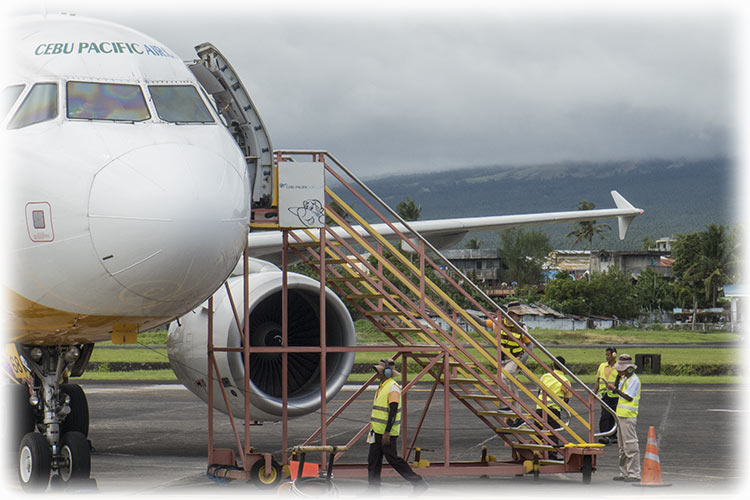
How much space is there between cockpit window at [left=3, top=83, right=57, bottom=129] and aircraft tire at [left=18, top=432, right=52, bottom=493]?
3140 mm

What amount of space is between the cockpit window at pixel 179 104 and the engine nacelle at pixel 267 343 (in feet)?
11.5

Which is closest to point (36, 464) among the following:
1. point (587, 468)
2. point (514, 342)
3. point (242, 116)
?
point (242, 116)

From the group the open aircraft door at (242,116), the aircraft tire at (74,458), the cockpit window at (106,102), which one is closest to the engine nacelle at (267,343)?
the open aircraft door at (242,116)

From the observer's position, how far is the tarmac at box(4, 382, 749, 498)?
12.7 m

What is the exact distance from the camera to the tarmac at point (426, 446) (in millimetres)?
12695

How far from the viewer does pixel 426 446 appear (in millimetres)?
18250

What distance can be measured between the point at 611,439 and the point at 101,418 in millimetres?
10736

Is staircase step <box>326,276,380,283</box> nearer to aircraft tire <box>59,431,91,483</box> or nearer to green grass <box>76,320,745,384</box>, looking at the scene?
aircraft tire <box>59,431,91,483</box>

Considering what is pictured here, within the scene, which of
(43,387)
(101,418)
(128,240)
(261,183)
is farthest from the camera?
(101,418)

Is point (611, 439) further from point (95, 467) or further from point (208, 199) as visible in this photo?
point (208, 199)

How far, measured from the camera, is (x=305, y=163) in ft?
45.4

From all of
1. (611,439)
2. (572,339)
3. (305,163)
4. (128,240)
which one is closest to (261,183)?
(305,163)

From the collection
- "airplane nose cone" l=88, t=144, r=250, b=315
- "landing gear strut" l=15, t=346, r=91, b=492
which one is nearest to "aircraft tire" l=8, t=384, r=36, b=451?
"landing gear strut" l=15, t=346, r=91, b=492

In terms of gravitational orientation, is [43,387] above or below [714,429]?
above
